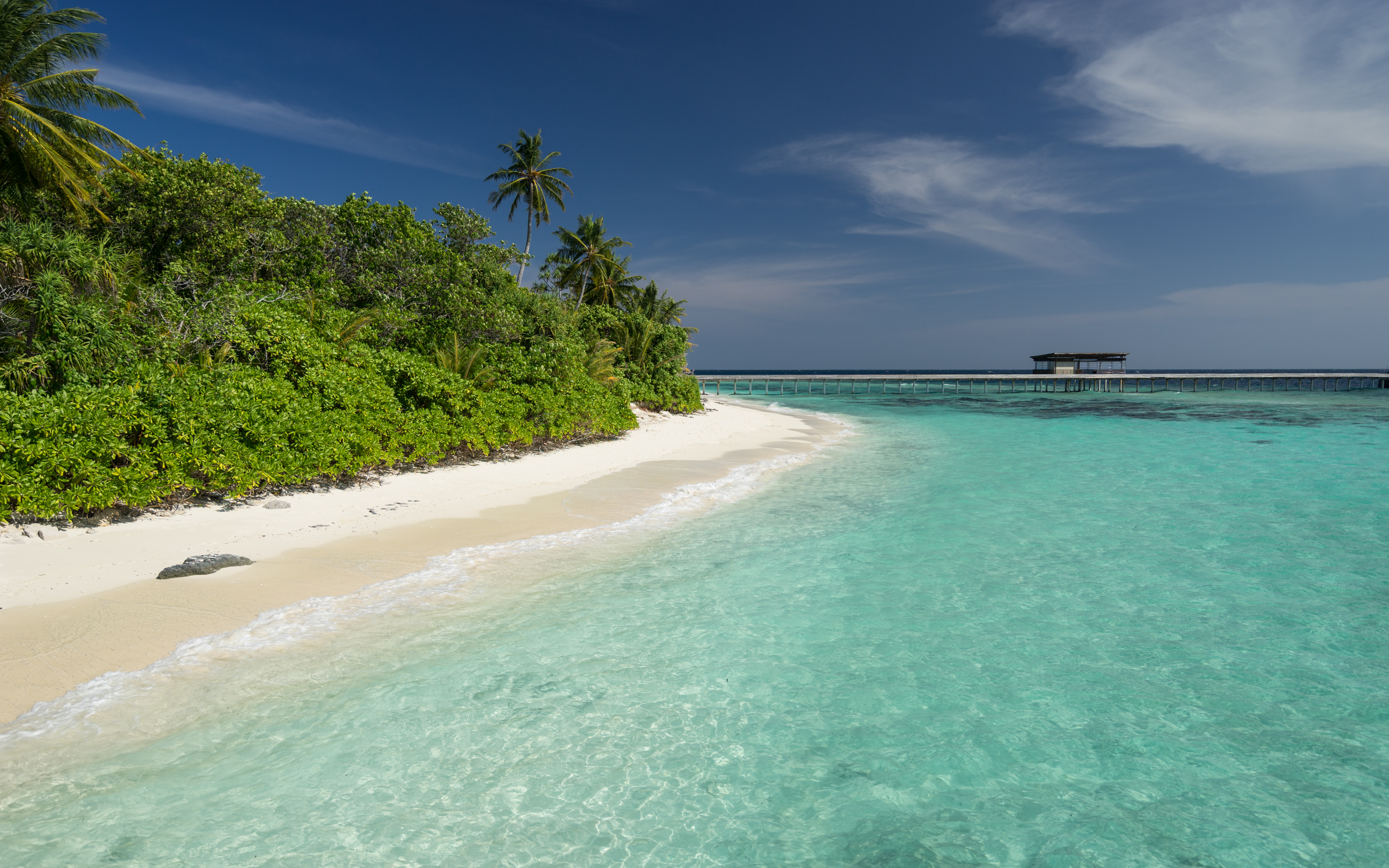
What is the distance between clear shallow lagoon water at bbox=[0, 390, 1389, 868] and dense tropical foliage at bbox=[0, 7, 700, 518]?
3.93 m

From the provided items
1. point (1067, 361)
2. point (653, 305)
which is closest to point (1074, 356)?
point (1067, 361)

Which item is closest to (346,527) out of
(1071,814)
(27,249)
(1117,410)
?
(27,249)

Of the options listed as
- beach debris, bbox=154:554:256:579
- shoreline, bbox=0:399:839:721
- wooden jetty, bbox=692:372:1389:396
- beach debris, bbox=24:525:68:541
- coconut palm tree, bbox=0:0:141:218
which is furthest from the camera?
wooden jetty, bbox=692:372:1389:396

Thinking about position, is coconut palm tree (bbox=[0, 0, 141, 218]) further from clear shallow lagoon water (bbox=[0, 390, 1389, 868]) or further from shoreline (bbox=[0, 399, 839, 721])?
clear shallow lagoon water (bbox=[0, 390, 1389, 868])

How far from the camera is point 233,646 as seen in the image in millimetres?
5199

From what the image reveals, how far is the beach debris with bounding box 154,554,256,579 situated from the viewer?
6.40 meters

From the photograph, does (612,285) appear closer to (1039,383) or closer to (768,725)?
(768,725)

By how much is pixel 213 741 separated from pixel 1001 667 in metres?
5.62

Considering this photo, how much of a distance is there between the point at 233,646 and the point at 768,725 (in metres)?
4.24

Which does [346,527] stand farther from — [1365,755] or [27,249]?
[1365,755]

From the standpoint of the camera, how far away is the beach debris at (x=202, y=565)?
21.0 feet

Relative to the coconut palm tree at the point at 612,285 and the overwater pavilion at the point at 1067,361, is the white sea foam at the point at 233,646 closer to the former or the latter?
the coconut palm tree at the point at 612,285

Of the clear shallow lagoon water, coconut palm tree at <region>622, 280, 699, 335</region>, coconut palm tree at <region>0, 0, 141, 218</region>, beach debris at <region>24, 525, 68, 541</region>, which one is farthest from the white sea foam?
coconut palm tree at <region>622, 280, 699, 335</region>

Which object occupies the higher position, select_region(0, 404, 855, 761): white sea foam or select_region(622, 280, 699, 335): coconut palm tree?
select_region(622, 280, 699, 335): coconut palm tree
